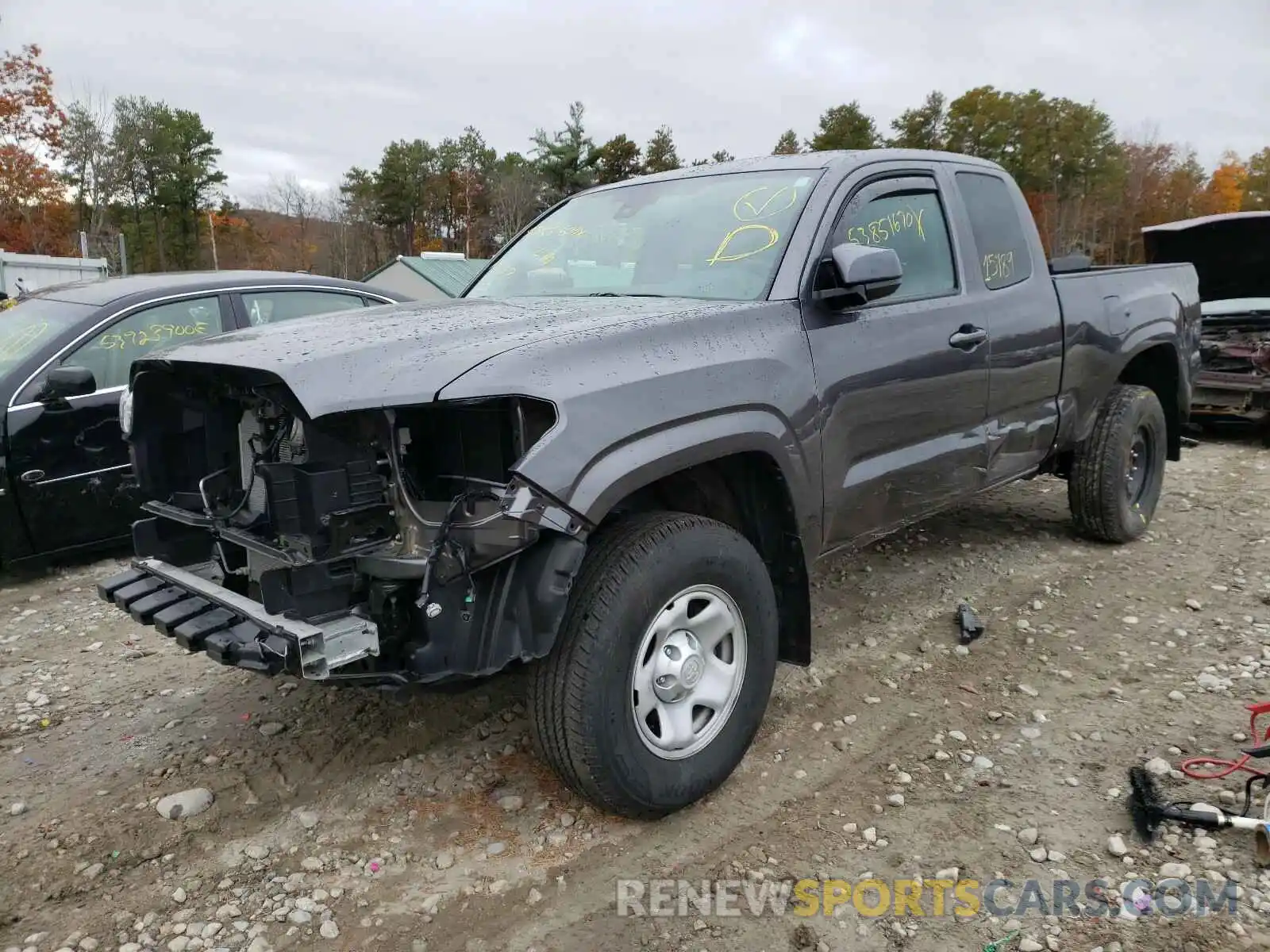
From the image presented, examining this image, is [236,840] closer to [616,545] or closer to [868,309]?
[616,545]

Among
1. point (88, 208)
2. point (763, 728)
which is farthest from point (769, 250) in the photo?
point (88, 208)

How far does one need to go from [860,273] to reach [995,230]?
66.1 inches

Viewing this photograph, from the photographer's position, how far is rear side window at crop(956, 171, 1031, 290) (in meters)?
4.11

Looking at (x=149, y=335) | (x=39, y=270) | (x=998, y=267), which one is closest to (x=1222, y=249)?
(x=998, y=267)

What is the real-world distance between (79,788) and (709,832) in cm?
211

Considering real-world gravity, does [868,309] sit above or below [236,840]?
above

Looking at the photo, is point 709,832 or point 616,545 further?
point 709,832

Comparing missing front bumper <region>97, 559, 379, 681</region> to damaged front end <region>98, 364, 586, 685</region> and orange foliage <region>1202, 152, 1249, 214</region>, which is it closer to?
damaged front end <region>98, 364, 586, 685</region>

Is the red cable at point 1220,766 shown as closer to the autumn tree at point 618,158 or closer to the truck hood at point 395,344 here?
the truck hood at point 395,344

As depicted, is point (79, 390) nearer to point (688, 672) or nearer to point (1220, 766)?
point (688, 672)

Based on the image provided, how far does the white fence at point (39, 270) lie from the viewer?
538 inches

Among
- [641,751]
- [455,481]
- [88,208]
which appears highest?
[88,208]

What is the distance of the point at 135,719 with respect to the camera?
353 cm

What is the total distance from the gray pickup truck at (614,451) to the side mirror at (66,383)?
2.22m
